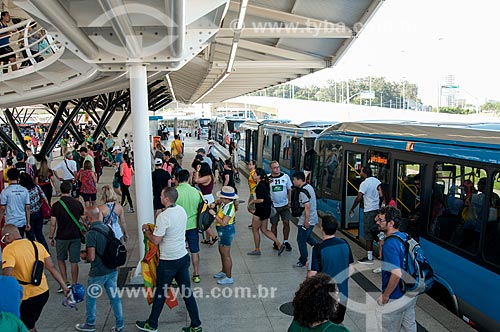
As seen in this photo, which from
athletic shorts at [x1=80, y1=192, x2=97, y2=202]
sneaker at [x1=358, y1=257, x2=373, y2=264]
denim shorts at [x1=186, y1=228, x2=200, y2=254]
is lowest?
sneaker at [x1=358, y1=257, x2=373, y2=264]

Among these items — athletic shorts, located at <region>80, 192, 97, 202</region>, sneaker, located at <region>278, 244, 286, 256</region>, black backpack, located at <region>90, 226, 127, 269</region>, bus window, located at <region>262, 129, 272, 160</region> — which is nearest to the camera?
black backpack, located at <region>90, 226, 127, 269</region>

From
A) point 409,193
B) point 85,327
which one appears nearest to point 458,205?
point 409,193

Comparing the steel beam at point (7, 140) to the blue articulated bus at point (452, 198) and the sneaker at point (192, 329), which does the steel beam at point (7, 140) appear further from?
the sneaker at point (192, 329)

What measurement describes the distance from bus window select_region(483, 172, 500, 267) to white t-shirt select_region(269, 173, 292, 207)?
383 centimetres

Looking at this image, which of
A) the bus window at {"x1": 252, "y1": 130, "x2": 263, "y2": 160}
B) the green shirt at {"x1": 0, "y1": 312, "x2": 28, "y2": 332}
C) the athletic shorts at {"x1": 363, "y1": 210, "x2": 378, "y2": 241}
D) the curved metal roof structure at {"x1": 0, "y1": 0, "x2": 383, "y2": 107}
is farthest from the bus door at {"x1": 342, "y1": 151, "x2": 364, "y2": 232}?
the bus window at {"x1": 252, "y1": 130, "x2": 263, "y2": 160}

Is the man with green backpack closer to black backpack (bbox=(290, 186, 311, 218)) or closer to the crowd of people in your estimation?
the crowd of people

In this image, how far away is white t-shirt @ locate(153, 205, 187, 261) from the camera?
566cm

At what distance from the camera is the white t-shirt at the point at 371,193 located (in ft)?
28.1

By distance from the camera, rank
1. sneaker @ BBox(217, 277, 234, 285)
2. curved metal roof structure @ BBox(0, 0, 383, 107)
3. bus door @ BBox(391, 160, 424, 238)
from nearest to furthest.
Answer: curved metal roof structure @ BBox(0, 0, 383, 107) → sneaker @ BBox(217, 277, 234, 285) → bus door @ BBox(391, 160, 424, 238)

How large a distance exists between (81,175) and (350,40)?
24.2ft

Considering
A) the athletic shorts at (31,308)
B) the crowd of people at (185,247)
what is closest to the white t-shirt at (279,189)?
the crowd of people at (185,247)

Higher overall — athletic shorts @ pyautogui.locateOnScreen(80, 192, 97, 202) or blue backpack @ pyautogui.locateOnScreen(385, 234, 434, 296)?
blue backpack @ pyautogui.locateOnScreen(385, 234, 434, 296)

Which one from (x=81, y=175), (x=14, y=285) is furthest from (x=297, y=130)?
(x=14, y=285)

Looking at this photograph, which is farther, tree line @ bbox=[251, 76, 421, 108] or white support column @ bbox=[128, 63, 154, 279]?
tree line @ bbox=[251, 76, 421, 108]
